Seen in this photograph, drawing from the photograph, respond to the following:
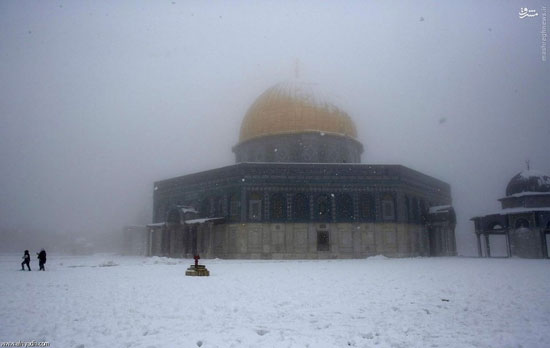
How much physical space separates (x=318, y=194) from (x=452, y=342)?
2611 centimetres

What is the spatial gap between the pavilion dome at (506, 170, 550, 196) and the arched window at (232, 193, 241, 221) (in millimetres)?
24186

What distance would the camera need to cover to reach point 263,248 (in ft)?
101

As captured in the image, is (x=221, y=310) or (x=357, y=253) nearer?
(x=221, y=310)

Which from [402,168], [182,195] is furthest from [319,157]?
[182,195]

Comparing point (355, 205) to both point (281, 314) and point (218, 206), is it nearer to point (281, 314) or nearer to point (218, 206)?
point (218, 206)

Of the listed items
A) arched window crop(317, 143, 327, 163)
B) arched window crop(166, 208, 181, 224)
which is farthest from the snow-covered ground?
arched window crop(317, 143, 327, 163)

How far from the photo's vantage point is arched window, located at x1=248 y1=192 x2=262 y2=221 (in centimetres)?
3130

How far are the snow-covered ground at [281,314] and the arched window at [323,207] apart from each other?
62.3 ft

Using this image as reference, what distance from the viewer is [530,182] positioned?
34469 millimetres

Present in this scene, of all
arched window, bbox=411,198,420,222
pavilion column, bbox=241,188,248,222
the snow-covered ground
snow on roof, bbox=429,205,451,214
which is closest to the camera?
the snow-covered ground

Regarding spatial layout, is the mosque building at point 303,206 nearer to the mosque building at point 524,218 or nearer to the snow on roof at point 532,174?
the mosque building at point 524,218

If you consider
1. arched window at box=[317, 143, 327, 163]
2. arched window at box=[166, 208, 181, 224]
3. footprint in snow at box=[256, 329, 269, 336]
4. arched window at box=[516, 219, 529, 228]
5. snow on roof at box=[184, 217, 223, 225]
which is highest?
arched window at box=[317, 143, 327, 163]

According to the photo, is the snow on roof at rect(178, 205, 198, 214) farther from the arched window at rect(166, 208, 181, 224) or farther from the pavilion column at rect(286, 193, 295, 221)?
the pavilion column at rect(286, 193, 295, 221)

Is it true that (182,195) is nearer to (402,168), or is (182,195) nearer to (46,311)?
(402,168)
